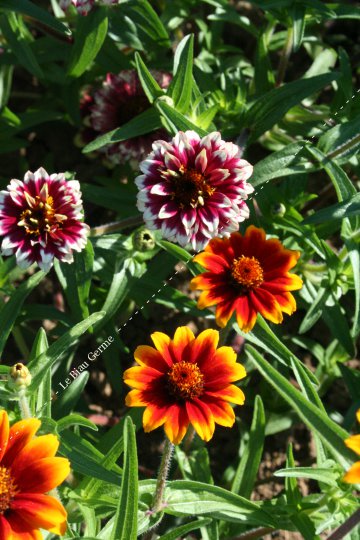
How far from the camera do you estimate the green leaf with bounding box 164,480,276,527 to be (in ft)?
7.20

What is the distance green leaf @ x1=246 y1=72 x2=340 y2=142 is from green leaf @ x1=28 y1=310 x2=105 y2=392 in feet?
3.69

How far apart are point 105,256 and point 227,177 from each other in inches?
33.5

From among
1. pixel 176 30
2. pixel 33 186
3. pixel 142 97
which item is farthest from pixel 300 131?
pixel 33 186

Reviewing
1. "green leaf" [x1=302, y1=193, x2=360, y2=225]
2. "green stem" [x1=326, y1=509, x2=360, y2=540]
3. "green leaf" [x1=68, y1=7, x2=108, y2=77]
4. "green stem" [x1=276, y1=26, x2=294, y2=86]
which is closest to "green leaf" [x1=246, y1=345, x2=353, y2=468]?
"green stem" [x1=326, y1=509, x2=360, y2=540]

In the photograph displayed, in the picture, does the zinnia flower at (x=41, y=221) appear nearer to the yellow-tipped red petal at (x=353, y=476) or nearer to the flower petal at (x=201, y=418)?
the flower petal at (x=201, y=418)

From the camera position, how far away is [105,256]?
2.92 meters

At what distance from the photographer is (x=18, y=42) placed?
308cm

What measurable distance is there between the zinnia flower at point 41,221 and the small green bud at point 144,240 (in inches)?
9.8

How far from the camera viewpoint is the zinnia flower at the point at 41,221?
222 cm

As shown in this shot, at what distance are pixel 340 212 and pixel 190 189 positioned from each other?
0.58m

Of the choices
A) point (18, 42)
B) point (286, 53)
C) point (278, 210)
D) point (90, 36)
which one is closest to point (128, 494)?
point (278, 210)

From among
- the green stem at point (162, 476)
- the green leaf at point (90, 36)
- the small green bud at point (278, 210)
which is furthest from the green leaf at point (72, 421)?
the green leaf at point (90, 36)

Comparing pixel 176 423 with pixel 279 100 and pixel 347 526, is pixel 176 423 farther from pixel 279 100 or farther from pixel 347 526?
pixel 279 100

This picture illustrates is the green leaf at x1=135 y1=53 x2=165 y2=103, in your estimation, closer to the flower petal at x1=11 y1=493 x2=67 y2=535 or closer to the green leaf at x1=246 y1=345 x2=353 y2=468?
the green leaf at x1=246 y1=345 x2=353 y2=468
